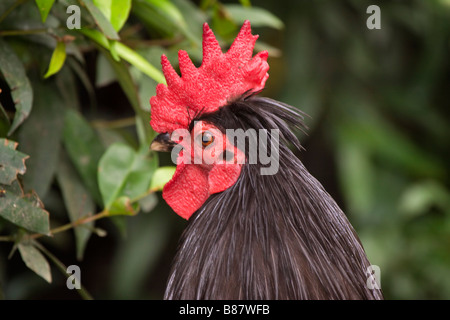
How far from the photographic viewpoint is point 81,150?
4.70 feet

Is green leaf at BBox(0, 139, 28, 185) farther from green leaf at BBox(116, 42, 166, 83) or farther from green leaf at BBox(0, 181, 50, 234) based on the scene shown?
green leaf at BBox(116, 42, 166, 83)

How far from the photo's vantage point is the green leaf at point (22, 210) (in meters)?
1.10

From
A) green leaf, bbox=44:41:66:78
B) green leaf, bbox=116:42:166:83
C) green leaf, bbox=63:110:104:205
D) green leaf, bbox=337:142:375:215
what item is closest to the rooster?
green leaf, bbox=116:42:166:83

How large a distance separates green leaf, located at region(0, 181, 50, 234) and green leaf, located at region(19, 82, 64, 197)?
0.65 feet

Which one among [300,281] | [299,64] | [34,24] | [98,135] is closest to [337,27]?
[299,64]

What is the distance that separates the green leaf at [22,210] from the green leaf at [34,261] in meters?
0.10

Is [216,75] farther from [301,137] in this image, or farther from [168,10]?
[301,137]

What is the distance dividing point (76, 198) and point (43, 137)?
20 cm

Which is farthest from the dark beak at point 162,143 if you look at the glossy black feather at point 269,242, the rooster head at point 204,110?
the glossy black feather at point 269,242

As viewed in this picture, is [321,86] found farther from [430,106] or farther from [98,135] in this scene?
[98,135]

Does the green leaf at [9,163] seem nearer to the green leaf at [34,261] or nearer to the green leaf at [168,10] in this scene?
the green leaf at [34,261]

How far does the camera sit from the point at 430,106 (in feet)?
10.7
